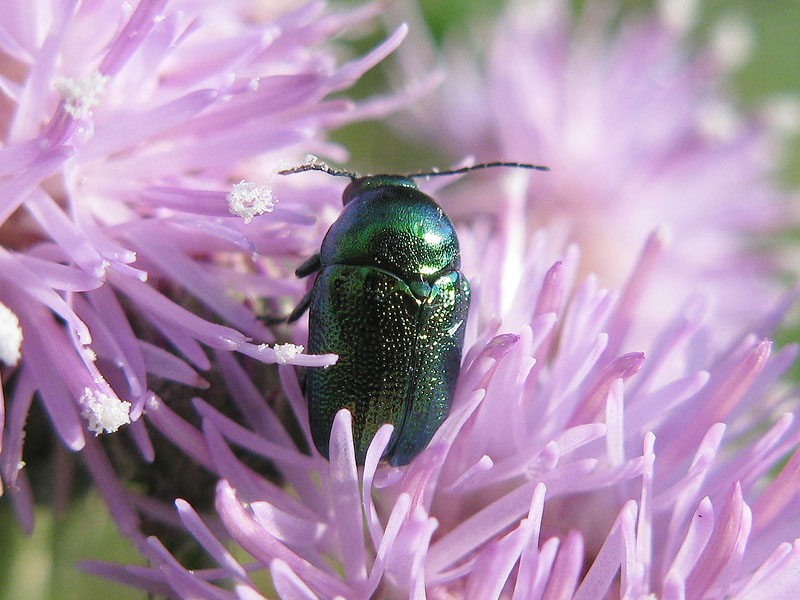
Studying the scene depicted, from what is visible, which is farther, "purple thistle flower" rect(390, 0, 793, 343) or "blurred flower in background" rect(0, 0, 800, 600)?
"purple thistle flower" rect(390, 0, 793, 343)

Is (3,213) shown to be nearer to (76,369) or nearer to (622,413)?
(76,369)

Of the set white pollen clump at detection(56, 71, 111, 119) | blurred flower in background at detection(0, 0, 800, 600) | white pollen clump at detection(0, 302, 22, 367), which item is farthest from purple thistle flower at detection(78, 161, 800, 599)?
white pollen clump at detection(56, 71, 111, 119)

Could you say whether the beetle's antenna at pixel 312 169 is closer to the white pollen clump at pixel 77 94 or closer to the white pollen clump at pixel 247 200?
the white pollen clump at pixel 247 200

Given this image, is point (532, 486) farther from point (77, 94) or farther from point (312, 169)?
point (77, 94)

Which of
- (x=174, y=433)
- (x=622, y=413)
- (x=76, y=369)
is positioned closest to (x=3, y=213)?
(x=76, y=369)

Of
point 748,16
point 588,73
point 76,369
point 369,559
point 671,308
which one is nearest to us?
point 76,369

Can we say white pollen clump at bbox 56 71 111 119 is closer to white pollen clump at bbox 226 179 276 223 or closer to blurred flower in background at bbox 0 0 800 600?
blurred flower in background at bbox 0 0 800 600
